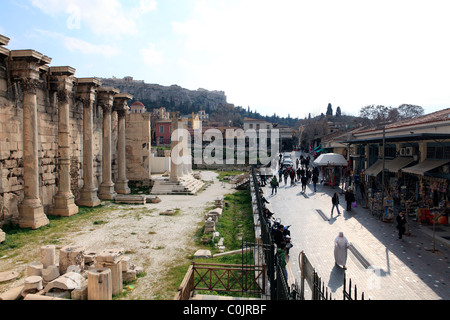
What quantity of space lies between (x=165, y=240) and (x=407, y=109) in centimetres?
5419

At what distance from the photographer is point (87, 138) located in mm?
15945

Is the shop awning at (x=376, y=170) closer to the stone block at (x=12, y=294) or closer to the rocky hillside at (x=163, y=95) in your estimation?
the stone block at (x=12, y=294)

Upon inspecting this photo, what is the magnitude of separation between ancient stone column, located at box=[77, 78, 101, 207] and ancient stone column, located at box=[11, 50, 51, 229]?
3676 mm

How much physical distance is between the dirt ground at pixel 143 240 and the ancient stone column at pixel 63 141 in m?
1.80

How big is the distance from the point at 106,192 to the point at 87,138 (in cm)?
360

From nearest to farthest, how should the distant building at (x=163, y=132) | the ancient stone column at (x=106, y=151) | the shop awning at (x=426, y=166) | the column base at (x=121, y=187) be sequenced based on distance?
the shop awning at (x=426, y=166) → the ancient stone column at (x=106, y=151) → the column base at (x=121, y=187) → the distant building at (x=163, y=132)

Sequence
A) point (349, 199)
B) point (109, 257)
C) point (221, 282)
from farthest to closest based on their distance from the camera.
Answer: point (349, 199), point (109, 257), point (221, 282)

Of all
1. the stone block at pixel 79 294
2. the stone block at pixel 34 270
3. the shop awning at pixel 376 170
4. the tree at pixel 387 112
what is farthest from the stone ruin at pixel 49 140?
the tree at pixel 387 112

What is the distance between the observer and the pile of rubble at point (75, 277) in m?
6.06

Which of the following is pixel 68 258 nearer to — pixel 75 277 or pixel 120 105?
pixel 75 277

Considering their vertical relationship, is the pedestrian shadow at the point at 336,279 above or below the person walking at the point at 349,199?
below

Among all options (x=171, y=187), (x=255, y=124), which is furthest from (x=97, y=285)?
(x=255, y=124)

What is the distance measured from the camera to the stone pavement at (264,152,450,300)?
23.6 feet
